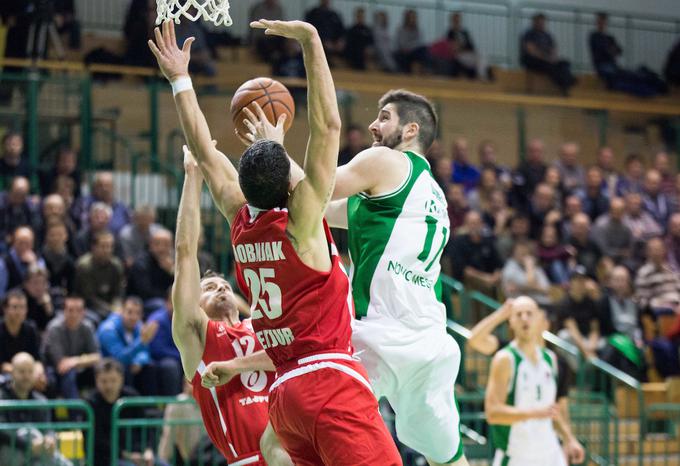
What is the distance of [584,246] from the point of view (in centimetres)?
1561

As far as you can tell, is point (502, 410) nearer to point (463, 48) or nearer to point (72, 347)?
point (72, 347)

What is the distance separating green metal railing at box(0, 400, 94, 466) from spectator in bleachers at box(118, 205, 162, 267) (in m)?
2.90

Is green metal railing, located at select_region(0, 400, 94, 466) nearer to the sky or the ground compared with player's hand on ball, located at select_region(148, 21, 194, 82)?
nearer to the ground

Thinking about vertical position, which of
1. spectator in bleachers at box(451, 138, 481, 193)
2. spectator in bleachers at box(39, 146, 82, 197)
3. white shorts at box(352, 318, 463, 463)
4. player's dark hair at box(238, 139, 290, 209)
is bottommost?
spectator in bleachers at box(451, 138, 481, 193)

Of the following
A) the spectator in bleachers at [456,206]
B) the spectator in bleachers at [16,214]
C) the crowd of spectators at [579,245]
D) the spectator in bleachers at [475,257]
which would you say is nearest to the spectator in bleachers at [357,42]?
the crowd of spectators at [579,245]

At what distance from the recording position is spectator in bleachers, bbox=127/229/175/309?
1239 centimetres

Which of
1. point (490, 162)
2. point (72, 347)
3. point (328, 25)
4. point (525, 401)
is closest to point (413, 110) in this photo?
point (525, 401)

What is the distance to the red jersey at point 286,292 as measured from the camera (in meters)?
5.22

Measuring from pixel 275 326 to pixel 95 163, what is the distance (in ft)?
33.0

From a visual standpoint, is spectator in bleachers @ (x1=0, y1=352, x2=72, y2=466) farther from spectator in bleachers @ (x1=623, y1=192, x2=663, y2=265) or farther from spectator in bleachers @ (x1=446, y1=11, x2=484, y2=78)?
spectator in bleachers @ (x1=446, y1=11, x2=484, y2=78)

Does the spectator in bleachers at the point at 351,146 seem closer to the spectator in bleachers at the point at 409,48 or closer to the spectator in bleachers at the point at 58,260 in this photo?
the spectator in bleachers at the point at 409,48

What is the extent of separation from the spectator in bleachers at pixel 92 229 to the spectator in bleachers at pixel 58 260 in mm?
343

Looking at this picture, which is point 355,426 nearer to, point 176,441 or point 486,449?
point 176,441

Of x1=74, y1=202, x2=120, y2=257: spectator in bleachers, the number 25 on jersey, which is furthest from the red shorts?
x1=74, y1=202, x2=120, y2=257: spectator in bleachers
